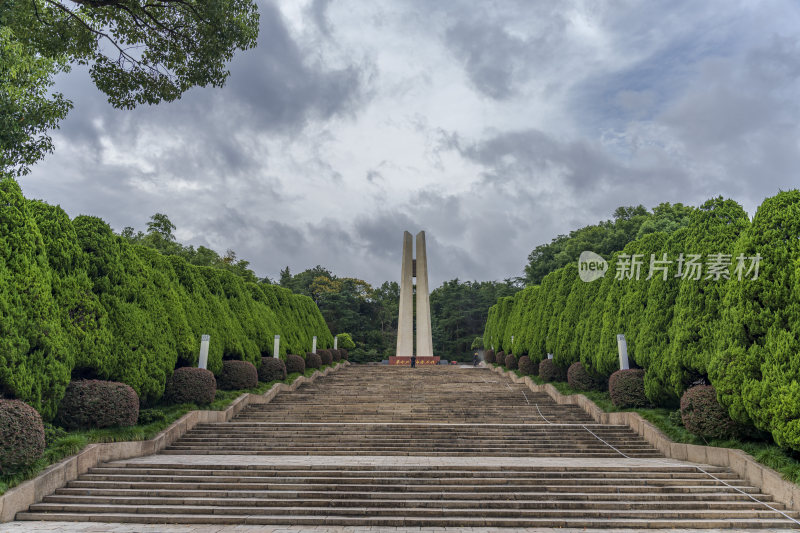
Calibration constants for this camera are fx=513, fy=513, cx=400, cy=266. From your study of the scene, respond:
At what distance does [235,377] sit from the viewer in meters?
12.2

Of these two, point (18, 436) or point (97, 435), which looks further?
point (97, 435)

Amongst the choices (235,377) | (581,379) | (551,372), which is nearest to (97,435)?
(235,377)

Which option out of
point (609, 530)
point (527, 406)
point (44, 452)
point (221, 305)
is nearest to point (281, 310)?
point (221, 305)

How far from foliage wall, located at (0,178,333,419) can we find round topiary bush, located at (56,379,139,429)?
0.30 m

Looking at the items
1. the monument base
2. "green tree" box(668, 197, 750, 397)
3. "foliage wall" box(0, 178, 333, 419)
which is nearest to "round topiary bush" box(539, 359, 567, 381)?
"green tree" box(668, 197, 750, 397)

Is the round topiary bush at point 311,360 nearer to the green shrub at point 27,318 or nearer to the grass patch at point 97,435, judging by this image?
the grass patch at point 97,435

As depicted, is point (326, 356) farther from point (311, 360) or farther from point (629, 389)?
point (629, 389)

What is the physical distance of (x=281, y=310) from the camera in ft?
59.9

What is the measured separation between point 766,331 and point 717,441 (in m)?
2.03

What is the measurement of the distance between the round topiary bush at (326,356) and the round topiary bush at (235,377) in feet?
30.8

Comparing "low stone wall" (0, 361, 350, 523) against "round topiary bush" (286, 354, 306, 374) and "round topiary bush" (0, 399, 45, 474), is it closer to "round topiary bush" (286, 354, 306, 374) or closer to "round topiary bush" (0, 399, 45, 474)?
"round topiary bush" (0, 399, 45, 474)

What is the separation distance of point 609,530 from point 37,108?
9.71 meters

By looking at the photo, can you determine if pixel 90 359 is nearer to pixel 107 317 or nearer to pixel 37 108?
pixel 107 317

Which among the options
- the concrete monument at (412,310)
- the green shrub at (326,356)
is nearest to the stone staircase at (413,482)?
the green shrub at (326,356)
